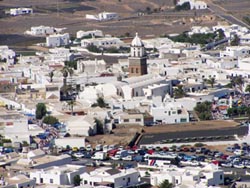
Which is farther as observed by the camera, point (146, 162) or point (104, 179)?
point (146, 162)

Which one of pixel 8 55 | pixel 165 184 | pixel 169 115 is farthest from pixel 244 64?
pixel 165 184

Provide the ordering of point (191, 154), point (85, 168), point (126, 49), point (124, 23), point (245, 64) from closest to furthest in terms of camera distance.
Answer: point (85, 168) → point (191, 154) → point (245, 64) → point (126, 49) → point (124, 23)

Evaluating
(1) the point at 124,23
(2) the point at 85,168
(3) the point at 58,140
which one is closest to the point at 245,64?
(3) the point at 58,140

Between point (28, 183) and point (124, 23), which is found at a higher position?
point (124, 23)

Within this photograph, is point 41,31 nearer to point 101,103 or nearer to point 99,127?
point 101,103

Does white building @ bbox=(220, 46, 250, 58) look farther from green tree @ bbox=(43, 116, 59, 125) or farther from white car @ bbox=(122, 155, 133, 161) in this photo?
white car @ bbox=(122, 155, 133, 161)

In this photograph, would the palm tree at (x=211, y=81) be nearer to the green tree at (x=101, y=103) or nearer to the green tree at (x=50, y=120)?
the green tree at (x=101, y=103)

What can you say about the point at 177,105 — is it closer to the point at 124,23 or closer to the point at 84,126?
the point at 84,126
